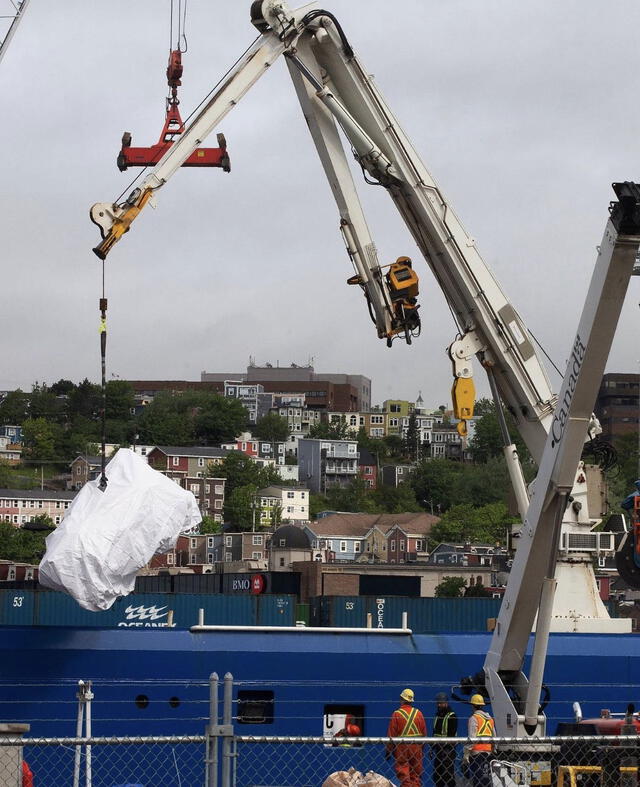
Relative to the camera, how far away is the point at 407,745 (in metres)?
16.7

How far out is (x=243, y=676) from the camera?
71.5 feet

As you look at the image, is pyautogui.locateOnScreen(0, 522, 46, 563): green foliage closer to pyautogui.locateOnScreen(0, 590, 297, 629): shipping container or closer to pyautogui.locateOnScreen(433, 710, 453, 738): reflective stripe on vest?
pyautogui.locateOnScreen(0, 590, 297, 629): shipping container

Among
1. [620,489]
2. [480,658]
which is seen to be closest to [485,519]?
[620,489]

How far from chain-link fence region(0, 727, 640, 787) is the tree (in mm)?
73929

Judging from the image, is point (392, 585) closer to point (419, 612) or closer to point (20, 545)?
point (419, 612)

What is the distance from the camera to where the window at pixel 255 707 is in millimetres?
21219

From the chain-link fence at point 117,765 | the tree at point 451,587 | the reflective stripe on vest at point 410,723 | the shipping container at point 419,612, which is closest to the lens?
the reflective stripe on vest at point 410,723

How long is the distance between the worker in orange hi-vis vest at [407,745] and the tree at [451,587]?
76.6m

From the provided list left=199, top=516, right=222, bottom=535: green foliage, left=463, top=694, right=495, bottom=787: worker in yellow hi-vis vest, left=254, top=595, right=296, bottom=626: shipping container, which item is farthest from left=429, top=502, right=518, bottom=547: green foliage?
left=463, top=694, right=495, bottom=787: worker in yellow hi-vis vest

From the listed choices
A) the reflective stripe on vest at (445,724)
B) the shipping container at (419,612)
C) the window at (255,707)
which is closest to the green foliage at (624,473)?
the shipping container at (419,612)

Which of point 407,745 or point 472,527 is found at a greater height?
point 472,527

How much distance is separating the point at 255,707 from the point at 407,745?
5.27 m

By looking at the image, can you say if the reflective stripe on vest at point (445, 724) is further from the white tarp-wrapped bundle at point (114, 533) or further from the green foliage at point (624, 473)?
the green foliage at point (624, 473)

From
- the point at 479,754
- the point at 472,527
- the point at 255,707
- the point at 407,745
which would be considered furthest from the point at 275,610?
the point at 472,527
